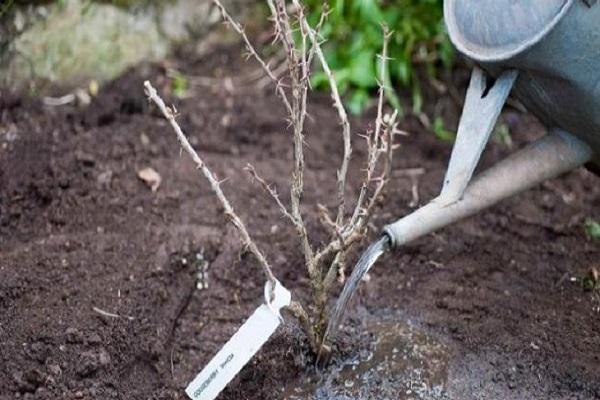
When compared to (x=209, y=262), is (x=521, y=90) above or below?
above

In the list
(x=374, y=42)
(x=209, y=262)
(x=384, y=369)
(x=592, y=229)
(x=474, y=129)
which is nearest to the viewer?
(x=474, y=129)

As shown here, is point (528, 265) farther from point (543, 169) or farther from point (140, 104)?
point (140, 104)

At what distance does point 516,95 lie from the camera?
1.99 meters

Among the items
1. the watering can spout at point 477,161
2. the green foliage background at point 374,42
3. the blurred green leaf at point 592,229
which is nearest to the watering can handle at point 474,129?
the watering can spout at point 477,161

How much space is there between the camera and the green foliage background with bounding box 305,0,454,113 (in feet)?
9.49

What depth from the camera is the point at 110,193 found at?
2432 mm

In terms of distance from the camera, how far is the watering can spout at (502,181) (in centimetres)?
193

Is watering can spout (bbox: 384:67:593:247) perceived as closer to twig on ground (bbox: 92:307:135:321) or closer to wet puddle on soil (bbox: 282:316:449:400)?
wet puddle on soil (bbox: 282:316:449:400)

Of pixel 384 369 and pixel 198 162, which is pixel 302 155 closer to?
pixel 198 162

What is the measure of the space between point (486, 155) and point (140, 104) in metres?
0.94

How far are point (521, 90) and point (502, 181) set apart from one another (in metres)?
0.18

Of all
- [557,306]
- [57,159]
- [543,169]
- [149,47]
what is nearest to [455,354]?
[557,306]

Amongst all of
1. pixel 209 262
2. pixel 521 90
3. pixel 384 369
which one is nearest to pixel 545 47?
pixel 521 90

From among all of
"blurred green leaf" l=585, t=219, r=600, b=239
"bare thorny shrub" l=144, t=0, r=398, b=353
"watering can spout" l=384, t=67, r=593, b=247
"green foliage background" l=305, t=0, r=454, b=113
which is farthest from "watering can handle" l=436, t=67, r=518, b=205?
"green foliage background" l=305, t=0, r=454, b=113
